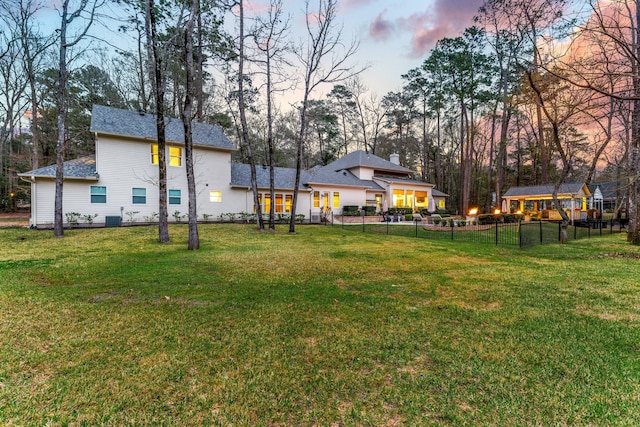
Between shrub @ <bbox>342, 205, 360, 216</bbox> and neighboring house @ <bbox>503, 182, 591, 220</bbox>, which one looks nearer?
shrub @ <bbox>342, 205, 360, 216</bbox>

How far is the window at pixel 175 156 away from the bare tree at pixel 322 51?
29.5ft

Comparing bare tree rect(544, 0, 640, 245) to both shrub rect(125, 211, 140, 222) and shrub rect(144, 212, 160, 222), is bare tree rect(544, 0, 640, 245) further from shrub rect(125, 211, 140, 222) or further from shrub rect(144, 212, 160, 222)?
shrub rect(125, 211, 140, 222)

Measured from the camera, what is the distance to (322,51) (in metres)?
14.1

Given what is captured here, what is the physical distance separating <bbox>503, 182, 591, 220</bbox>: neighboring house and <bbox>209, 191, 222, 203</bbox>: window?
25767 millimetres

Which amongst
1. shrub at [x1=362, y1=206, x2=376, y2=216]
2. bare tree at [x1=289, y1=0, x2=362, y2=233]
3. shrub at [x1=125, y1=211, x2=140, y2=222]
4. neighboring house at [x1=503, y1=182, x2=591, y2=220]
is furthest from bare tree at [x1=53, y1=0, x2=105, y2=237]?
neighboring house at [x1=503, y1=182, x2=591, y2=220]

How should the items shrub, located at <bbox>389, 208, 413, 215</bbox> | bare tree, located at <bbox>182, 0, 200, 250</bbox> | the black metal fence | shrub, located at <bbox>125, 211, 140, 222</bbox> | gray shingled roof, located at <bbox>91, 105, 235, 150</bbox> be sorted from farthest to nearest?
shrub, located at <bbox>389, 208, 413, 215</bbox>
shrub, located at <bbox>125, 211, 140, 222</bbox>
gray shingled roof, located at <bbox>91, 105, 235, 150</bbox>
the black metal fence
bare tree, located at <bbox>182, 0, 200, 250</bbox>

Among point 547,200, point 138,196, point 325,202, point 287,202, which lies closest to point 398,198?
point 325,202

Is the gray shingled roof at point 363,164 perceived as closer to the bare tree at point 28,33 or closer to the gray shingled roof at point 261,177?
the gray shingled roof at point 261,177

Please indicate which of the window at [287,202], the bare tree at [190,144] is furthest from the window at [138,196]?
the bare tree at [190,144]

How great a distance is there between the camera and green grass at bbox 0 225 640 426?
200 centimetres

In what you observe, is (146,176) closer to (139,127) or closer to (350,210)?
(139,127)

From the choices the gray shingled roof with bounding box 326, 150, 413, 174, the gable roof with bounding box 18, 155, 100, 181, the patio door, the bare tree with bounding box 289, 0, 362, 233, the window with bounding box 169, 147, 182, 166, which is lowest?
the patio door

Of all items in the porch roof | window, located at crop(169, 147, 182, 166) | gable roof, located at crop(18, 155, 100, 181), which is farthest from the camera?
the porch roof

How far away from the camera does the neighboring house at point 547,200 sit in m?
24.0
